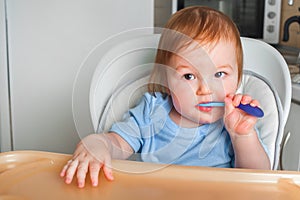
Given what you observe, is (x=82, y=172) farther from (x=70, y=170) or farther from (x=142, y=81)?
(x=142, y=81)

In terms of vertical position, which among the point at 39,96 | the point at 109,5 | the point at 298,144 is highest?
the point at 109,5

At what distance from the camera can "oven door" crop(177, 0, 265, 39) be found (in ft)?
6.38

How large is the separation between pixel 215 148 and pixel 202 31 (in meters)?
0.26

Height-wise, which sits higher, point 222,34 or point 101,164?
point 222,34

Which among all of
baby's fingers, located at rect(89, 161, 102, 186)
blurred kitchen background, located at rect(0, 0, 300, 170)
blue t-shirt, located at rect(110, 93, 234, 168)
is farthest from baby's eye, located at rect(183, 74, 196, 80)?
blurred kitchen background, located at rect(0, 0, 300, 170)

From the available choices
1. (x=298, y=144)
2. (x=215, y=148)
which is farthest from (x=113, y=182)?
(x=298, y=144)

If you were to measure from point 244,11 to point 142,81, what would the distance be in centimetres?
107

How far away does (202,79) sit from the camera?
2.75 ft

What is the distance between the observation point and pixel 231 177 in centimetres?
76

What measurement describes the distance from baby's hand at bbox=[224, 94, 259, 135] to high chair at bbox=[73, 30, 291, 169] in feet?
0.55

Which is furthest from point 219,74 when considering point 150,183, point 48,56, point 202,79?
point 48,56

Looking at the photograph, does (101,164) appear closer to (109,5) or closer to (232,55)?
(232,55)

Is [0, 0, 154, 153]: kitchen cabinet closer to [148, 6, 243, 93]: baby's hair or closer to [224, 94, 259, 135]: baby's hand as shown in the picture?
[148, 6, 243, 93]: baby's hair

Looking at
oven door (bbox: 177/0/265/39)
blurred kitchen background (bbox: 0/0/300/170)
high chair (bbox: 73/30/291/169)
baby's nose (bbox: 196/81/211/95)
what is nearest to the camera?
baby's nose (bbox: 196/81/211/95)
